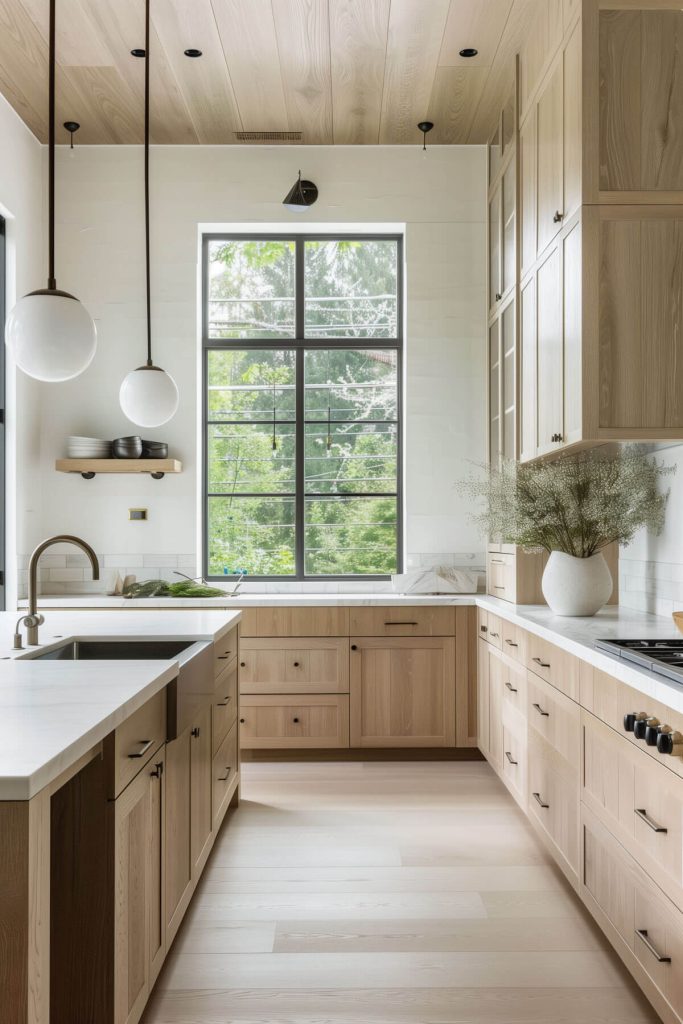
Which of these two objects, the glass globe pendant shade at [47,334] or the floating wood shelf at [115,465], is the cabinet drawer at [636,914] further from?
the floating wood shelf at [115,465]

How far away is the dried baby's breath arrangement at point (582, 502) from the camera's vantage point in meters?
3.05

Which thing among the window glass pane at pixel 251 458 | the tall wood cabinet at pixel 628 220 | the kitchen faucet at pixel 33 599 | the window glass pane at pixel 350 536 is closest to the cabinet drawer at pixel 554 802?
the tall wood cabinet at pixel 628 220

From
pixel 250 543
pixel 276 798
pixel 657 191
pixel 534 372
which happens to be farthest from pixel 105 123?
pixel 276 798

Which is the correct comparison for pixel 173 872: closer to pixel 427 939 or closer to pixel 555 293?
pixel 427 939

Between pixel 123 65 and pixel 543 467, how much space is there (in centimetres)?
278

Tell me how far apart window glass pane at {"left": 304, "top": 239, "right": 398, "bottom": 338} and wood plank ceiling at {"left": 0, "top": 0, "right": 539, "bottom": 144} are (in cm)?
62

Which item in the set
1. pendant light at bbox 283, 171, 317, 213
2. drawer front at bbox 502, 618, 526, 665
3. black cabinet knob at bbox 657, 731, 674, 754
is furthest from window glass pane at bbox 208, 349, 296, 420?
black cabinet knob at bbox 657, 731, 674, 754

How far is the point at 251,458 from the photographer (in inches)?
192

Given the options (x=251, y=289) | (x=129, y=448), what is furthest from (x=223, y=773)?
(x=251, y=289)

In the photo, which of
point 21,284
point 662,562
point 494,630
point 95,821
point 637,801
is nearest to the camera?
point 95,821

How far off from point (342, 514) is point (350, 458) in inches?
13.7

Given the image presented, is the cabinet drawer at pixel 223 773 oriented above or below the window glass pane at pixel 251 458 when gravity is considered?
below

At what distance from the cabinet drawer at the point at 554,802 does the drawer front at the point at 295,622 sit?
134 cm

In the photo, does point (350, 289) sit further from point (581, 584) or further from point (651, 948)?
point (651, 948)
